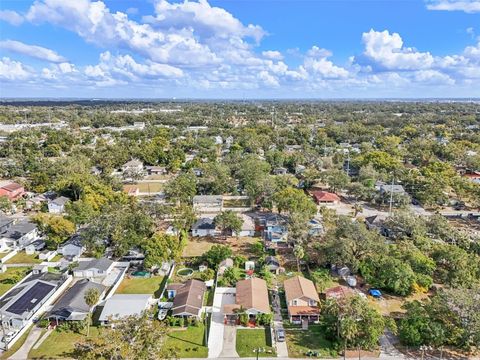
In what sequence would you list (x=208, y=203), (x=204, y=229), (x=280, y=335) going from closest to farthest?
(x=280, y=335)
(x=204, y=229)
(x=208, y=203)

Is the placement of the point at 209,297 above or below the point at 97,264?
below

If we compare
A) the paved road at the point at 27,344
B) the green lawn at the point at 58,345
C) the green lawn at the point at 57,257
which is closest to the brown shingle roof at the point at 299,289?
the green lawn at the point at 58,345

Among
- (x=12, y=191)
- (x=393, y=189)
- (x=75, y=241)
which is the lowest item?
(x=75, y=241)

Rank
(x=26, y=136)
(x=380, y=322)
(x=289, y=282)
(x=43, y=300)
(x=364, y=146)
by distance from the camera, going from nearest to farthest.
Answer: (x=380, y=322) → (x=43, y=300) → (x=289, y=282) → (x=364, y=146) → (x=26, y=136)

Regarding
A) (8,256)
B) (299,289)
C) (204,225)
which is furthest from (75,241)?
(299,289)

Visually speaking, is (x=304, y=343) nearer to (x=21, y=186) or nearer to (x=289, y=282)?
(x=289, y=282)

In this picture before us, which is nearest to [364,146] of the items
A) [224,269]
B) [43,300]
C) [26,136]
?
[224,269]

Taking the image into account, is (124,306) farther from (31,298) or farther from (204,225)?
(204,225)
